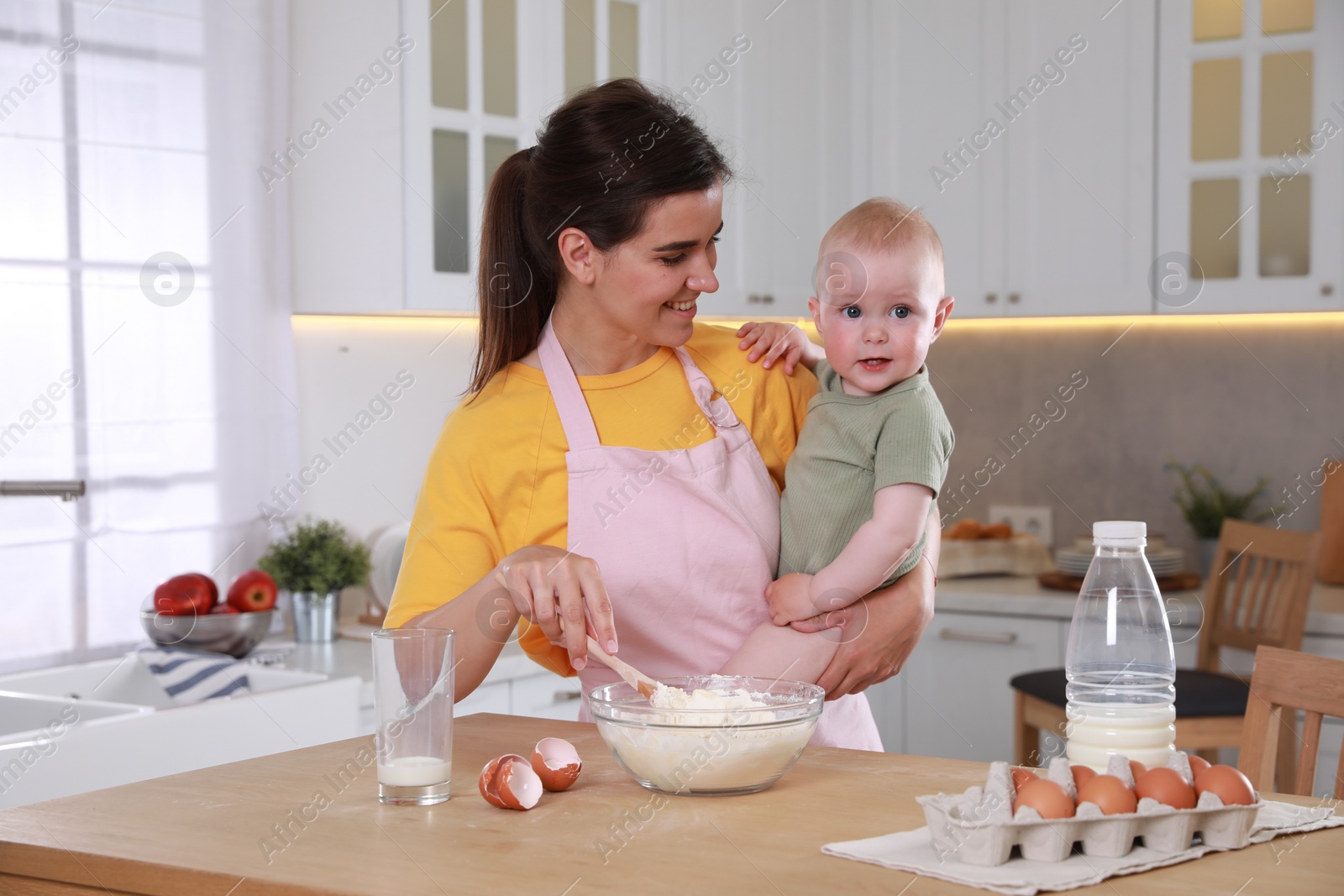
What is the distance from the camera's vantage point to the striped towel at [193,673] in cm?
202

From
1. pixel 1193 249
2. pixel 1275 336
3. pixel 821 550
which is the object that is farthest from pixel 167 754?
pixel 1275 336

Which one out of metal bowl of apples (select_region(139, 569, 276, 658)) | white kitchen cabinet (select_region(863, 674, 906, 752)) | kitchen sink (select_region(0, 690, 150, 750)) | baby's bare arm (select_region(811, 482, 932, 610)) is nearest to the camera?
baby's bare arm (select_region(811, 482, 932, 610))

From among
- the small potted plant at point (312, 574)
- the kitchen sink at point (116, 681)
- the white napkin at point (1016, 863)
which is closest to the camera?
the white napkin at point (1016, 863)

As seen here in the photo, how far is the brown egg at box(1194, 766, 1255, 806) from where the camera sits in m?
0.87

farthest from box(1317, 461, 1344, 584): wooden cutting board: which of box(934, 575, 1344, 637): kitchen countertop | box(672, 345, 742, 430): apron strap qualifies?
box(672, 345, 742, 430): apron strap

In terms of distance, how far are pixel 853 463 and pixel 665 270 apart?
0.29m

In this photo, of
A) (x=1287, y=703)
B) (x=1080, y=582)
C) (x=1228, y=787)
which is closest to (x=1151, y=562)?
(x=1080, y=582)

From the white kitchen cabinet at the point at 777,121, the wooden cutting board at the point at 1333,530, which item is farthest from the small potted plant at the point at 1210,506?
the white kitchen cabinet at the point at 777,121

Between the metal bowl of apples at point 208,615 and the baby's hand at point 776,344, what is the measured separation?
1129 mm

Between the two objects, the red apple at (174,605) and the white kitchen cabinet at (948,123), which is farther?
the white kitchen cabinet at (948,123)

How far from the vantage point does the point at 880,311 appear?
1.40 metres

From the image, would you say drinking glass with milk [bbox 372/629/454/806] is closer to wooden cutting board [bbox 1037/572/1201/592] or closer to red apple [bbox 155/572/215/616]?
red apple [bbox 155/572/215/616]

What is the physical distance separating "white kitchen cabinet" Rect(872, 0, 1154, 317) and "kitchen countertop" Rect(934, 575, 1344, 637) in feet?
2.19

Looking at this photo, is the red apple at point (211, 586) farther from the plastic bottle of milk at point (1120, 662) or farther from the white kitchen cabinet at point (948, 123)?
the white kitchen cabinet at point (948, 123)
